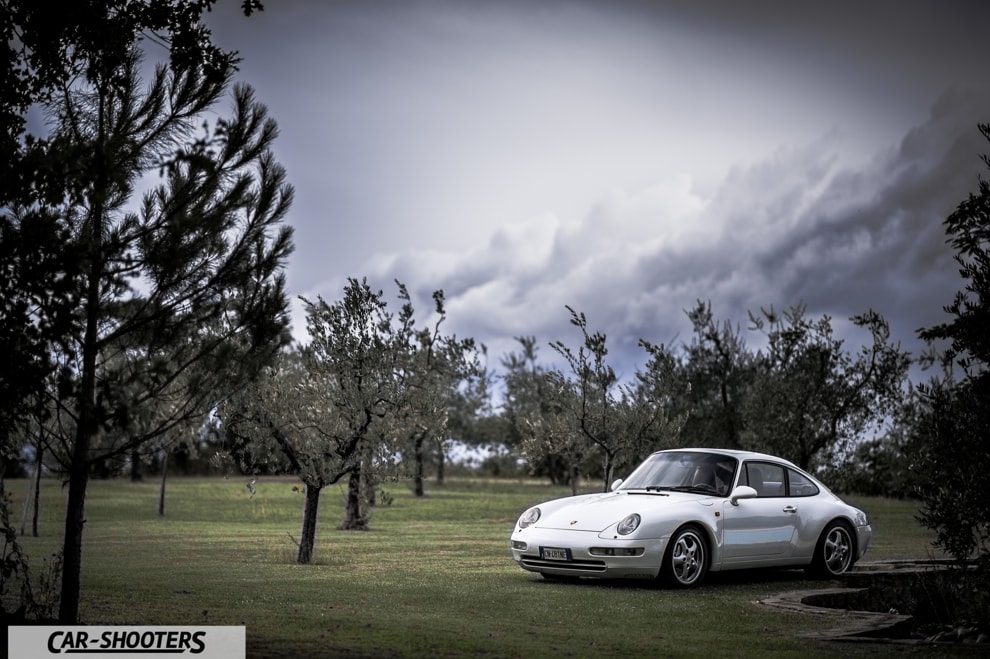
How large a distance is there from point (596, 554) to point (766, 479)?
2966 millimetres

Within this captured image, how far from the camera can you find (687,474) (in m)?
14.7

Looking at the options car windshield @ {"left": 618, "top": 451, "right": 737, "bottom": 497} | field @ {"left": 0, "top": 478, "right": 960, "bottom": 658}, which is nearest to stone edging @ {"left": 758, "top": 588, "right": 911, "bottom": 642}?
field @ {"left": 0, "top": 478, "right": 960, "bottom": 658}

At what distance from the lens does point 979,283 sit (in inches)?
434

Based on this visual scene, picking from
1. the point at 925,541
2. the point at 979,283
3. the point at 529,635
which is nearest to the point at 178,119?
the point at 529,635

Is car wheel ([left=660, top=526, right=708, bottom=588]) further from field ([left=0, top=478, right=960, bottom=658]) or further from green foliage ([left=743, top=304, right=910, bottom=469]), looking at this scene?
green foliage ([left=743, top=304, right=910, bottom=469])

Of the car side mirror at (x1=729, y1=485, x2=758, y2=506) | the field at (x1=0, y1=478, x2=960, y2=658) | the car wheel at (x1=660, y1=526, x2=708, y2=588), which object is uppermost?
the car side mirror at (x1=729, y1=485, x2=758, y2=506)

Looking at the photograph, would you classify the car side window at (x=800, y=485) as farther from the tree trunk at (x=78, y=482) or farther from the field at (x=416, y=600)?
the tree trunk at (x=78, y=482)

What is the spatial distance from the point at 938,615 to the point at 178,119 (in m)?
9.55

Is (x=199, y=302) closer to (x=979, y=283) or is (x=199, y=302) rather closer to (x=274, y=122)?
(x=274, y=122)

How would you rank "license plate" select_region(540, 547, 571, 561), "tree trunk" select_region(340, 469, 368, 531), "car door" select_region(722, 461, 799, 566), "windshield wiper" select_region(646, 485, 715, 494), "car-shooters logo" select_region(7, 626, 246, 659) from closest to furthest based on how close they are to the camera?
"car-shooters logo" select_region(7, 626, 246, 659)
"license plate" select_region(540, 547, 571, 561)
"car door" select_region(722, 461, 799, 566)
"windshield wiper" select_region(646, 485, 715, 494)
"tree trunk" select_region(340, 469, 368, 531)

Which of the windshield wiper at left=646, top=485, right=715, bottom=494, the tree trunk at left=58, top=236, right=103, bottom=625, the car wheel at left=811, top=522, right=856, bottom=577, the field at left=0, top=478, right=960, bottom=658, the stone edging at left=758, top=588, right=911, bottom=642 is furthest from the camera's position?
the car wheel at left=811, top=522, right=856, bottom=577

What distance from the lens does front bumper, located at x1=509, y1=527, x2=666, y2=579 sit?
1330 centimetres

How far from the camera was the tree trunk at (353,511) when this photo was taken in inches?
1106

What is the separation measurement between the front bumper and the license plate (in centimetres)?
1
